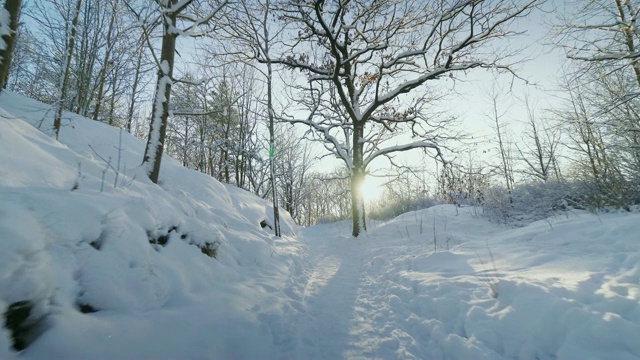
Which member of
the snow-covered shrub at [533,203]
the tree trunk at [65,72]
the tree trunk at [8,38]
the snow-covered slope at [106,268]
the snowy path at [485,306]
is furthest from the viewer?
the snow-covered shrub at [533,203]

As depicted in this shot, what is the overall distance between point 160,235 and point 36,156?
158cm

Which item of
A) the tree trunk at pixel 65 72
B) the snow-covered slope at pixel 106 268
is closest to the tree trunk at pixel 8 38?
the snow-covered slope at pixel 106 268

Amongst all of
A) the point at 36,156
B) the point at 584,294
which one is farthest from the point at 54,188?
the point at 584,294

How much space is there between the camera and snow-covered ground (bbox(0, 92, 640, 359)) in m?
1.84

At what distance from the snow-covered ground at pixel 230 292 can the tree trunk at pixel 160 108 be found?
0.46 m

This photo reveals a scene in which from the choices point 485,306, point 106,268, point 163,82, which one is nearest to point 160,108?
point 163,82

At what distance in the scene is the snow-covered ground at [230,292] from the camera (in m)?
1.84

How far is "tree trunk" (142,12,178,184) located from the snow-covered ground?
459 millimetres

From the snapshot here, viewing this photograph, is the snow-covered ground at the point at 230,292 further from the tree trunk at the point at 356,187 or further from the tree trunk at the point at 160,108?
the tree trunk at the point at 356,187

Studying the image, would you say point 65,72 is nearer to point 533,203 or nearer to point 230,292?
point 230,292

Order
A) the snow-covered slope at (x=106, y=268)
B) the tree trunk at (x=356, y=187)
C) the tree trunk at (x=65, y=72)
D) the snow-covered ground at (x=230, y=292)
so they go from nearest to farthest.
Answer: the snow-covered slope at (x=106, y=268)
the snow-covered ground at (x=230, y=292)
the tree trunk at (x=65, y=72)
the tree trunk at (x=356, y=187)

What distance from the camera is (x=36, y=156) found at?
2.92m

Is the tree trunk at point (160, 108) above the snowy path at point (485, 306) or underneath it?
above

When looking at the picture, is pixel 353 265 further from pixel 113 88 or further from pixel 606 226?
pixel 113 88
